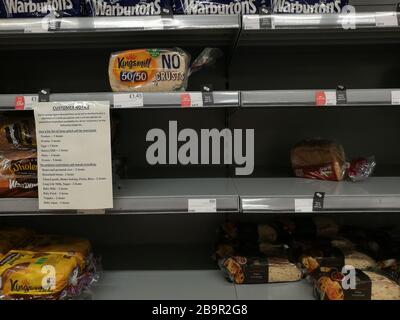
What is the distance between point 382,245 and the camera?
167cm

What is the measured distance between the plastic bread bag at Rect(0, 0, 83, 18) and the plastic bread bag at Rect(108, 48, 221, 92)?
0.80ft

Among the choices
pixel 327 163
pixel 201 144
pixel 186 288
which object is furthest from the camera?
pixel 201 144

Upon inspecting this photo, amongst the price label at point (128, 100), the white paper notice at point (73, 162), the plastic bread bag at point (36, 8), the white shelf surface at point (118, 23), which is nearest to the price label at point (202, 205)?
the white paper notice at point (73, 162)

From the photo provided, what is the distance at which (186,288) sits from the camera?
151 centimetres

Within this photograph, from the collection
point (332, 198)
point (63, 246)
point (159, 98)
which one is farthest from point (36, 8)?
point (332, 198)

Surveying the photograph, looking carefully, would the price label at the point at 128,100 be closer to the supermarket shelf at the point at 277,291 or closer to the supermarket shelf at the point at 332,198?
the supermarket shelf at the point at 332,198

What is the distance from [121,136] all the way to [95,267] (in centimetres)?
67

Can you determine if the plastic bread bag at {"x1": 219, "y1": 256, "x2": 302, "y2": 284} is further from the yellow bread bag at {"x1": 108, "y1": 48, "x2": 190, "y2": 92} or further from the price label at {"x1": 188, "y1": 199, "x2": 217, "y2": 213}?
the yellow bread bag at {"x1": 108, "y1": 48, "x2": 190, "y2": 92}

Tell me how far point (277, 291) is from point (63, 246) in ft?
3.01

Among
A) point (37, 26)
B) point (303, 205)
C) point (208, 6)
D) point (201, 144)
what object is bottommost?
point (303, 205)

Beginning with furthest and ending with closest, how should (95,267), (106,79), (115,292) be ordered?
(106,79) < (95,267) < (115,292)

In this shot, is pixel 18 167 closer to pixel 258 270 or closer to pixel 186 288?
pixel 186 288
